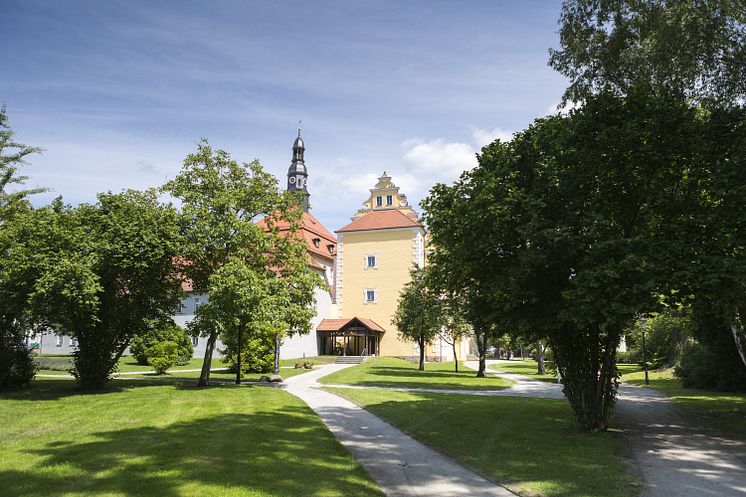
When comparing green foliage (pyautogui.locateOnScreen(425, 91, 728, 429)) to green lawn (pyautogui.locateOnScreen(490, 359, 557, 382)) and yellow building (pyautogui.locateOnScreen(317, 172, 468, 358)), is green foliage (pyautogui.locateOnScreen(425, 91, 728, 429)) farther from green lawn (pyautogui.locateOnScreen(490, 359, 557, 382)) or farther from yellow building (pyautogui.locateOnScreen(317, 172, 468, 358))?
yellow building (pyautogui.locateOnScreen(317, 172, 468, 358))

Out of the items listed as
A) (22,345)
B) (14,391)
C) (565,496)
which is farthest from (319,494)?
(22,345)

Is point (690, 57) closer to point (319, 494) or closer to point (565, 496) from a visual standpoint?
point (565, 496)

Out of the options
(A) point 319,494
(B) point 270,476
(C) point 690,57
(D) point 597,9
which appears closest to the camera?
(A) point 319,494

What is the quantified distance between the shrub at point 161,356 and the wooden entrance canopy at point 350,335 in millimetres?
20440

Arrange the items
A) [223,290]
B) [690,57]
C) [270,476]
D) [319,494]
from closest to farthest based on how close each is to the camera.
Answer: [319,494] < [270,476] < [690,57] < [223,290]

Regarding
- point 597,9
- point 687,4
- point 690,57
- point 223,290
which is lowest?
point 223,290

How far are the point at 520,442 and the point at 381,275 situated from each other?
4347 cm

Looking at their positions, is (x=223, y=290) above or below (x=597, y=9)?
below

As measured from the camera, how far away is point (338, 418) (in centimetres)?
1530

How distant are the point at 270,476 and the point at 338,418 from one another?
22.2 feet

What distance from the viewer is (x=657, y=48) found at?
54.3 feet

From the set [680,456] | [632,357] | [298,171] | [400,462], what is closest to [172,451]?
[400,462]

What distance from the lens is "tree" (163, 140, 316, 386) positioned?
23547mm

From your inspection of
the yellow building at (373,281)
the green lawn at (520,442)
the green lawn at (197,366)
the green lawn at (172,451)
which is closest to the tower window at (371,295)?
the yellow building at (373,281)
